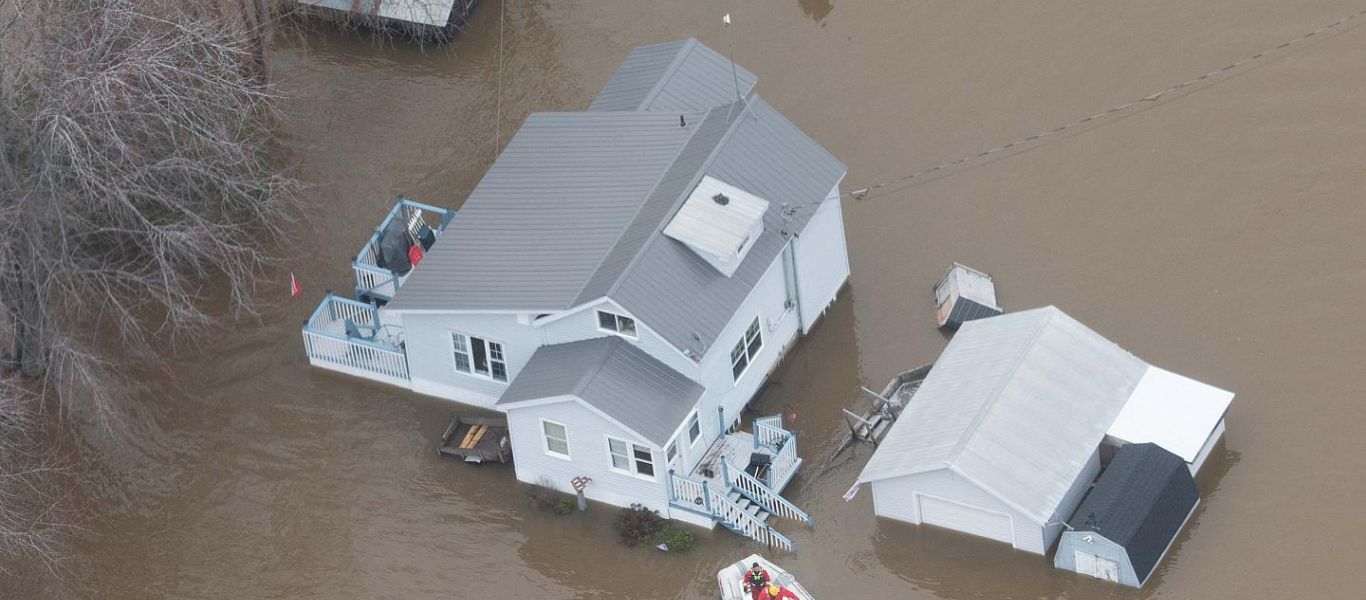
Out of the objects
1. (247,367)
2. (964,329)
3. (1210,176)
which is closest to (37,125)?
(247,367)

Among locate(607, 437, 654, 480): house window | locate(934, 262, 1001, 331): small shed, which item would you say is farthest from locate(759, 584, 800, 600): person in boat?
locate(934, 262, 1001, 331): small shed

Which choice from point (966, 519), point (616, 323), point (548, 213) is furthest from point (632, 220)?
point (966, 519)

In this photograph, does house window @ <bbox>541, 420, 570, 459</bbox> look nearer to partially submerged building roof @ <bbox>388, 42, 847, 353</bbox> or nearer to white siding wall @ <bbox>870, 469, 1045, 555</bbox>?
partially submerged building roof @ <bbox>388, 42, 847, 353</bbox>

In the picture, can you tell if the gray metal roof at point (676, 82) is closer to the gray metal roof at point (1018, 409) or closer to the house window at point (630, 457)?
the gray metal roof at point (1018, 409)

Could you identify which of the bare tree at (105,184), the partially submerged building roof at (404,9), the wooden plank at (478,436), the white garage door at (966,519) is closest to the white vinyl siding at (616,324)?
the wooden plank at (478,436)

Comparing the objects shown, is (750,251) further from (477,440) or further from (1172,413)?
(1172,413)
